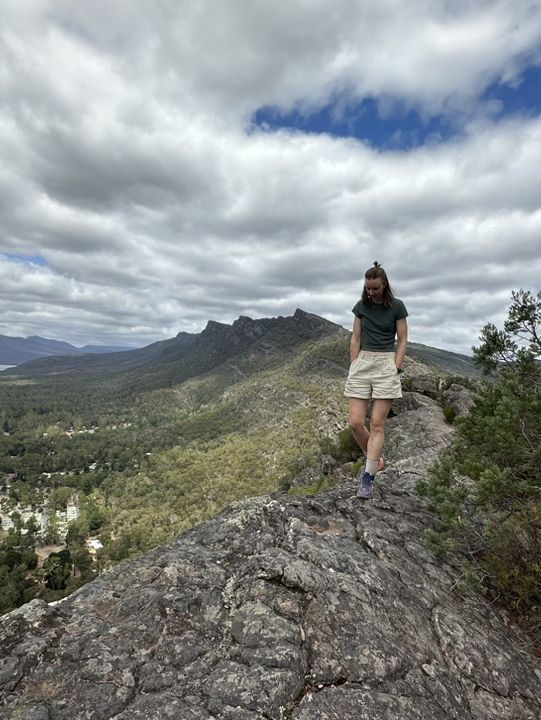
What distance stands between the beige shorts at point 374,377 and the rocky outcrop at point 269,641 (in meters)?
2.77

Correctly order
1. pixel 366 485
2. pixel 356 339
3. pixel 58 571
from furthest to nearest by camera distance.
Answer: pixel 58 571 → pixel 366 485 → pixel 356 339

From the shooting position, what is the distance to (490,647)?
16.5ft

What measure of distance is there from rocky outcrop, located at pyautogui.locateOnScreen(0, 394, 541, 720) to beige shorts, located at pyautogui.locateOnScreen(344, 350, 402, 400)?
2768mm

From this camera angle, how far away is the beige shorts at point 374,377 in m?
7.44

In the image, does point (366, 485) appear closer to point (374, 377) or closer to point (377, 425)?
point (377, 425)

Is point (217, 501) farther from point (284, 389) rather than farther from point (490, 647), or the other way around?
point (490, 647)

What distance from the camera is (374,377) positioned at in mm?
7605

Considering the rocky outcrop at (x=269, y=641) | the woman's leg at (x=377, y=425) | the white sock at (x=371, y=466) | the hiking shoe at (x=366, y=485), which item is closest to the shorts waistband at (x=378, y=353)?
the woman's leg at (x=377, y=425)

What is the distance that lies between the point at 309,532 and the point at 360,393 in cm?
286

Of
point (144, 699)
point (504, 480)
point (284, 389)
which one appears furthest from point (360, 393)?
point (284, 389)

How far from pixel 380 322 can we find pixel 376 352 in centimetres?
61

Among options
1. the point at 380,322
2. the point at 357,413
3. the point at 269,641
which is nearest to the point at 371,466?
the point at 357,413

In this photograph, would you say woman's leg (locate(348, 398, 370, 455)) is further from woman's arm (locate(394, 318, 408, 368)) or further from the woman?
woman's arm (locate(394, 318, 408, 368))

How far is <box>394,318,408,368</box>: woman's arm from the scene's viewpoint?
7.26 m
